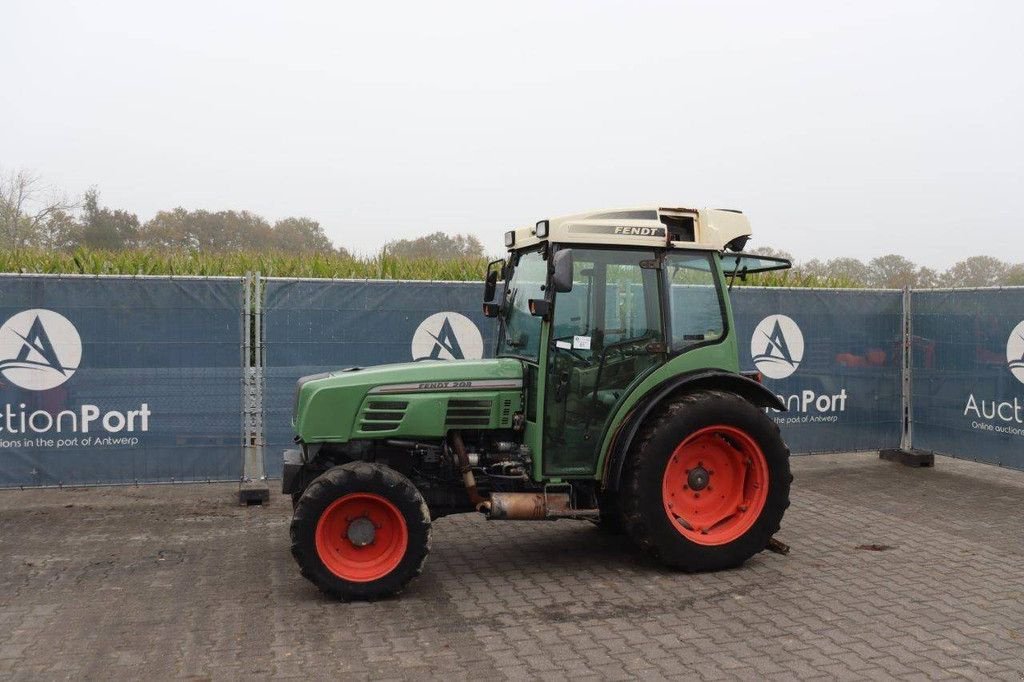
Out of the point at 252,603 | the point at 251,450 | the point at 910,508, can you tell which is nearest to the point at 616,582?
the point at 252,603

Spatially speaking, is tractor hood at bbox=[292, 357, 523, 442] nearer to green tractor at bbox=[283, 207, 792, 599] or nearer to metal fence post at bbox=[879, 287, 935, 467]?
green tractor at bbox=[283, 207, 792, 599]

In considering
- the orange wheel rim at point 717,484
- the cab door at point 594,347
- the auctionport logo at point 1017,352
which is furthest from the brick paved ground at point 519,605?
the auctionport logo at point 1017,352

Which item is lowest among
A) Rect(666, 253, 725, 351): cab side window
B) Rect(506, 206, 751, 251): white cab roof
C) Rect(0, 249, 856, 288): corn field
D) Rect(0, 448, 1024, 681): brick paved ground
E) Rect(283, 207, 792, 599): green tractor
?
Rect(0, 448, 1024, 681): brick paved ground

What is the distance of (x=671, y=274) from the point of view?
628 centimetres

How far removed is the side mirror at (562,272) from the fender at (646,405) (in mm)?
1077

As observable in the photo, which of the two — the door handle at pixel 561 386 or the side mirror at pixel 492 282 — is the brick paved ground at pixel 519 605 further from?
the side mirror at pixel 492 282

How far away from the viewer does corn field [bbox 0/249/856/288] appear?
45.0 ft

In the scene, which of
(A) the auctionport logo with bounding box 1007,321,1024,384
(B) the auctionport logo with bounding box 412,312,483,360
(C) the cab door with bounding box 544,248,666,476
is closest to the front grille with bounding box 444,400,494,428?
(C) the cab door with bounding box 544,248,666,476

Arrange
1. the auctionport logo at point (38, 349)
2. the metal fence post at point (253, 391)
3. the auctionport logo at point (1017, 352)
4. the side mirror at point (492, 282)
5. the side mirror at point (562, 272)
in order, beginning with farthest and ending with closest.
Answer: the auctionport logo at point (1017, 352) < the metal fence post at point (253, 391) < the auctionport logo at point (38, 349) < the side mirror at point (492, 282) < the side mirror at point (562, 272)

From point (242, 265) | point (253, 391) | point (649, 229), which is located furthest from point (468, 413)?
point (242, 265)

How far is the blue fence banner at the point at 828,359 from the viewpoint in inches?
402

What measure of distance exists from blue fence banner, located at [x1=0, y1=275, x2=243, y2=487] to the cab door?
13.0 feet

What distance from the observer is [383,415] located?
5961 mm

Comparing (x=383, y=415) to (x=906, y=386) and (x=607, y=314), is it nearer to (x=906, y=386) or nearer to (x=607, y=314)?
(x=607, y=314)
